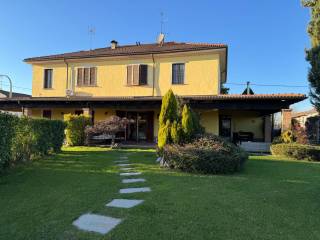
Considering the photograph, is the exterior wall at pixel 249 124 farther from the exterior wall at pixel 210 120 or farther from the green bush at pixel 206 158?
the green bush at pixel 206 158

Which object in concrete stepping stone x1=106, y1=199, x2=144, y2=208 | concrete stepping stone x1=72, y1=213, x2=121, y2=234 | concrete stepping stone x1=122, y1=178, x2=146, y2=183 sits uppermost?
concrete stepping stone x1=122, y1=178, x2=146, y2=183

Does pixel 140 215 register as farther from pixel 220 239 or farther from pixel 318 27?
pixel 318 27

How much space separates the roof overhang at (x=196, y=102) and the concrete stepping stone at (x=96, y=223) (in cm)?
849

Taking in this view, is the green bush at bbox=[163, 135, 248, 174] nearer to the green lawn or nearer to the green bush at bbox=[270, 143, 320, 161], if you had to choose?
the green lawn

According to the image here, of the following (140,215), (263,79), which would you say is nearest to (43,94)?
(140,215)

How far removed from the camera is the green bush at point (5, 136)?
6375 mm

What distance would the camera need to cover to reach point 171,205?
436cm

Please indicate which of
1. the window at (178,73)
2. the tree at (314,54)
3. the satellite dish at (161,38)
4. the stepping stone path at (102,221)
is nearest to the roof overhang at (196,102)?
the window at (178,73)

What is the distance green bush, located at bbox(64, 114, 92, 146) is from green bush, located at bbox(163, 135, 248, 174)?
812 centimetres

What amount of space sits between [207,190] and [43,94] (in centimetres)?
→ 1641

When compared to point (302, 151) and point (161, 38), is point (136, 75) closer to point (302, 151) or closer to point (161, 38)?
point (161, 38)

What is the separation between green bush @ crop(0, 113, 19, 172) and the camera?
638cm

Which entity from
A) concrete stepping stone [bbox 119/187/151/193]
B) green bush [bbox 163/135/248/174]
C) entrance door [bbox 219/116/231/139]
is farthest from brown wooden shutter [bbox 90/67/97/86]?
concrete stepping stone [bbox 119/187/151/193]

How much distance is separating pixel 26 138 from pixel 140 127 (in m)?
9.67
